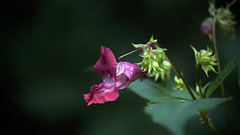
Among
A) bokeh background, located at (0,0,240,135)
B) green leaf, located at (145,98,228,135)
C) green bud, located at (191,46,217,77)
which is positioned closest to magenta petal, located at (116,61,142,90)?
green leaf, located at (145,98,228,135)

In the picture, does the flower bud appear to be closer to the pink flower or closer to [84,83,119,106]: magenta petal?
the pink flower

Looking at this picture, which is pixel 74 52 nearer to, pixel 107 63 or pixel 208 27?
pixel 208 27

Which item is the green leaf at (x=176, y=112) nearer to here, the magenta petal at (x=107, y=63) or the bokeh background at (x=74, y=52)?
the magenta petal at (x=107, y=63)

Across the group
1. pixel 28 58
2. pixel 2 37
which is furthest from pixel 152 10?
pixel 2 37

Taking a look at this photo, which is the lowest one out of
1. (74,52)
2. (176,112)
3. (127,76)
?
(176,112)

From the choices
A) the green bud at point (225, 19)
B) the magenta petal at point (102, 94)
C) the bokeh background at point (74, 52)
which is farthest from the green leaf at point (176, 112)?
the bokeh background at point (74, 52)

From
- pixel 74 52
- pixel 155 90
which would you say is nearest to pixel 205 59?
pixel 155 90
